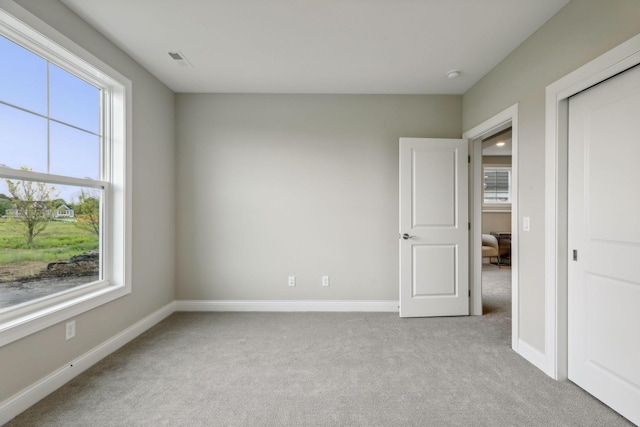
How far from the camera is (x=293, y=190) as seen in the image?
11.4ft

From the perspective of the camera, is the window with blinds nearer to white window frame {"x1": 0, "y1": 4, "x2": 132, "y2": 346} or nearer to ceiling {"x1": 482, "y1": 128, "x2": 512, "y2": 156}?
ceiling {"x1": 482, "y1": 128, "x2": 512, "y2": 156}

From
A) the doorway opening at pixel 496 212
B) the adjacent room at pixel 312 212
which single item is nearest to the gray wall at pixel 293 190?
the adjacent room at pixel 312 212

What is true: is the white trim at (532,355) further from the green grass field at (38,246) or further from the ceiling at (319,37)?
the green grass field at (38,246)

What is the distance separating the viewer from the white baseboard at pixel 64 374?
5.52 ft

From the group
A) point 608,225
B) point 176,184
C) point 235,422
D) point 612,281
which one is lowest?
point 235,422

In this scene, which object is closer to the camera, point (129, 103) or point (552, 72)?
point (552, 72)

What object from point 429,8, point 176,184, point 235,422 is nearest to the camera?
point 235,422

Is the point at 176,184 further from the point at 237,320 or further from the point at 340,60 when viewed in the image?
the point at 340,60

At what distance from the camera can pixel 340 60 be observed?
2.68 m

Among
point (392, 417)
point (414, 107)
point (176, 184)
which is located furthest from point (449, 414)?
point (176, 184)

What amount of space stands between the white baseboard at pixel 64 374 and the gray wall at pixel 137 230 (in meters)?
0.04

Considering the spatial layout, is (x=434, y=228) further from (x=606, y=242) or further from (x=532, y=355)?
(x=606, y=242)

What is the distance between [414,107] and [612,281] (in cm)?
254

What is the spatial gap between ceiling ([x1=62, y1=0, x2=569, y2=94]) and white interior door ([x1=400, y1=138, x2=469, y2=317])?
83 centimetres
